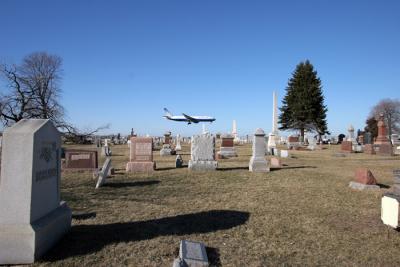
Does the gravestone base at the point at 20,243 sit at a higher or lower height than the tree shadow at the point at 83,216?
higher

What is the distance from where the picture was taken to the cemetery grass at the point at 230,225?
14.8ft

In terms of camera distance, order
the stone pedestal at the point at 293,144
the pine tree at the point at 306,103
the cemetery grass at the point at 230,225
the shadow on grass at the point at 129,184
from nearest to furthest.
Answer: the cemetery grass at the point at 230,225 < the shadow on grass at the point at 129,184 < the stone pedestal at the point at 293,144 < the pine tree at the point at 306,103

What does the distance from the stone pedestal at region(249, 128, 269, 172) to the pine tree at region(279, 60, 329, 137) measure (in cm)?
4187

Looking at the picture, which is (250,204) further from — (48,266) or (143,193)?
(48,266)

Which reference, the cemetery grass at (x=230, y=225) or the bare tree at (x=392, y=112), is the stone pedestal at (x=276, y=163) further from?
the bare tree at (x=392, y=112)

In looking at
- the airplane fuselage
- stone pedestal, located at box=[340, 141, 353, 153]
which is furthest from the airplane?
stone pedestal, located at box=[340, 141, 353, 153]

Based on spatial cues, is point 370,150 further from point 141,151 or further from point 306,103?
point 306,103

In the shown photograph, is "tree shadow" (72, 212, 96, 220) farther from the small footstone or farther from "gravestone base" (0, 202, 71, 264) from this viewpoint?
the small footstone

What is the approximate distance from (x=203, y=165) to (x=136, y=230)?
28.5ft

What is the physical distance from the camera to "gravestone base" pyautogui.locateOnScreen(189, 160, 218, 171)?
14117 mm

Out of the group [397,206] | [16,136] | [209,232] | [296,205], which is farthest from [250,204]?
[16,136]

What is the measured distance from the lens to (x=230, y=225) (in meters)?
5.96

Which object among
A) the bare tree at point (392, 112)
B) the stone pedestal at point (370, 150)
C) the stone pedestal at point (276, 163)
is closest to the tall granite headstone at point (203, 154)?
the stone pedestal at point (276, 163)

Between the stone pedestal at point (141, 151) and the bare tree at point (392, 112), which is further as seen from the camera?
the bare tree at point (392, 112)
